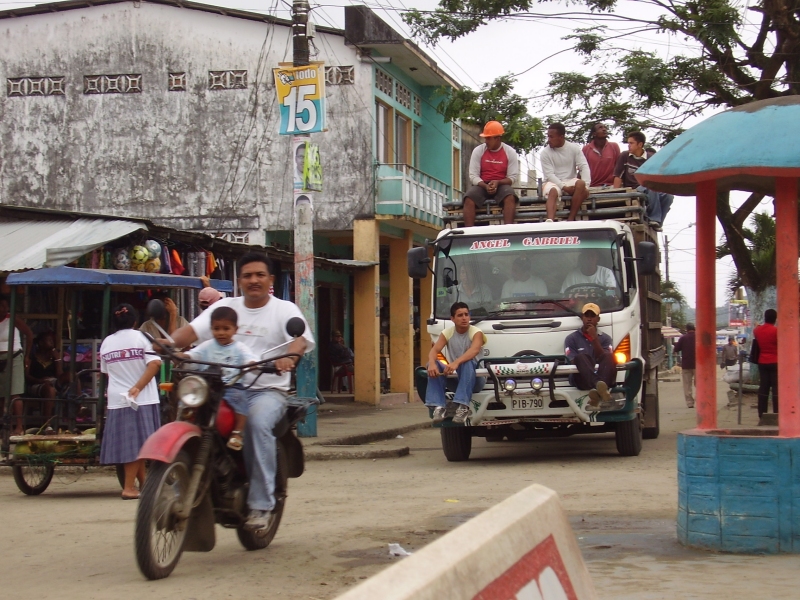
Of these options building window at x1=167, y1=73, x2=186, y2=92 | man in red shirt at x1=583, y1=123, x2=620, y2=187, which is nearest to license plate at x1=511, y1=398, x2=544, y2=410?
man in red shirt at x1=583, y1=123, x2=620, y2=187

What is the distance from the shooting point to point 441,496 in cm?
964

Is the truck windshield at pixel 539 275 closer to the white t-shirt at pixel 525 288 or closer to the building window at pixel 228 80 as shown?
the white t-shirt at pixel 525 288

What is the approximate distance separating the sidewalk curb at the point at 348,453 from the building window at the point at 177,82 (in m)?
12.6

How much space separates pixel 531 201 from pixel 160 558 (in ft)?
27.8

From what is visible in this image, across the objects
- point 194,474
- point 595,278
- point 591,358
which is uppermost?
point 595,278

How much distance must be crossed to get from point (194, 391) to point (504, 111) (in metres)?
14.2

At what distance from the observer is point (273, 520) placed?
7062mm

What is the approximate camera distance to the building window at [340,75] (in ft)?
78.9

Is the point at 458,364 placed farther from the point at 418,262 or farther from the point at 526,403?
the point at 418,262

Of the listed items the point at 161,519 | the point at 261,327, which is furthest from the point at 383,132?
the point at 161,519

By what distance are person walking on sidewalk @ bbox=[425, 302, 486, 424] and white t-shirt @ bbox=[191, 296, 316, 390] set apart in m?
4.88

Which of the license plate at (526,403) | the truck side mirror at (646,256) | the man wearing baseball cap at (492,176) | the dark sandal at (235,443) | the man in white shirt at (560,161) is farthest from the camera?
the man in white shirt at (560,161)

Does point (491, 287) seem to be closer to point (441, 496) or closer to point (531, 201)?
point (531, 201)

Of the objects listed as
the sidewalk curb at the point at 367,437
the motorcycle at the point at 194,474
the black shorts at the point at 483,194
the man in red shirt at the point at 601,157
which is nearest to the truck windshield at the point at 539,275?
the black shorts at the point at 483,194
